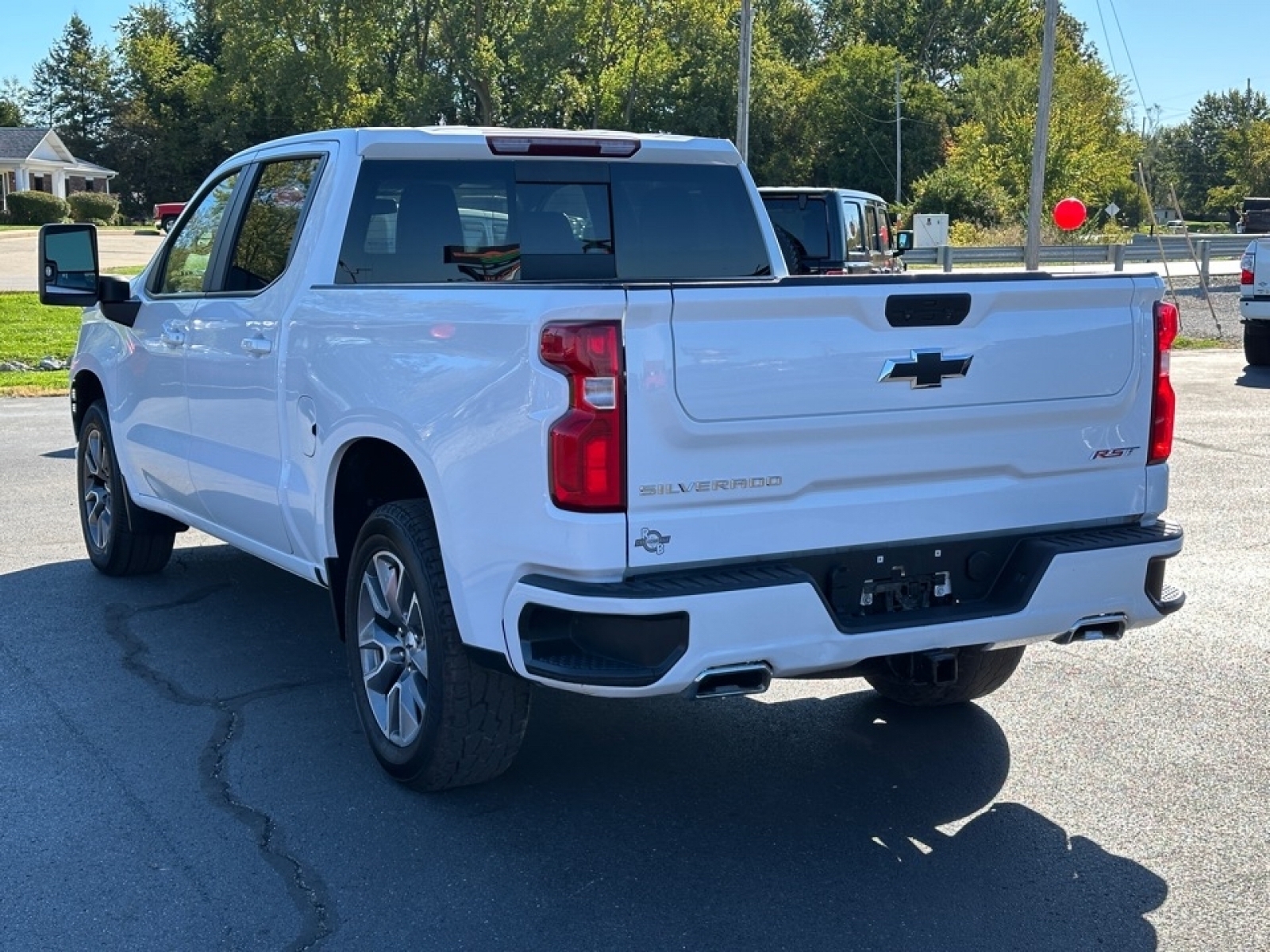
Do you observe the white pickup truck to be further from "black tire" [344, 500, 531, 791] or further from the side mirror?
the side mirror

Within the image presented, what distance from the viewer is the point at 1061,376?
4.43 m

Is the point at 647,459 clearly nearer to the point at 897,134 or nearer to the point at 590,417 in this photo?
the point at 590,417

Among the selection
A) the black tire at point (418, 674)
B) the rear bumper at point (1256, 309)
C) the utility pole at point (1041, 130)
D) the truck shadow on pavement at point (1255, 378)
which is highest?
the utility pole at point (1041, 130)

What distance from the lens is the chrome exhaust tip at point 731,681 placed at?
3928 millimetres

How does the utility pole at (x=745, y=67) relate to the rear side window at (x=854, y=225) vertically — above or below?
above

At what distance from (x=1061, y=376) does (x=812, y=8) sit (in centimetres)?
10007

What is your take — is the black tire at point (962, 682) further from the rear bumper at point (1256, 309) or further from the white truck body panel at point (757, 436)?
the rear bumper at point (1256, 309)

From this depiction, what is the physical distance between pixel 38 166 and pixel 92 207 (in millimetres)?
13128

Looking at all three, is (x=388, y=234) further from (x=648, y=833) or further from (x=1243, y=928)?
(x=1243, y=928)

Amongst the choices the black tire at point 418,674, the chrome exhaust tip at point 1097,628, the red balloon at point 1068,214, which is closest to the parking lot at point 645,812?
the black tire at point 418,674

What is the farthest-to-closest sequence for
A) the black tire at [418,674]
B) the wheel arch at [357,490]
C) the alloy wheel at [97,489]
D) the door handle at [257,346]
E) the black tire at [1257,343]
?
the black tire at [1257,343] → the alloy wheel at [97,489] → the door handle at [257,346] → the wheel arch at [357,490] → the black tire at [418,674]

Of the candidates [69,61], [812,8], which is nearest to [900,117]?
[812,8]

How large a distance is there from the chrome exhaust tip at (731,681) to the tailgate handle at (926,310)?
1026 mm

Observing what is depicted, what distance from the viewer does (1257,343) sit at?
56.9 feet
